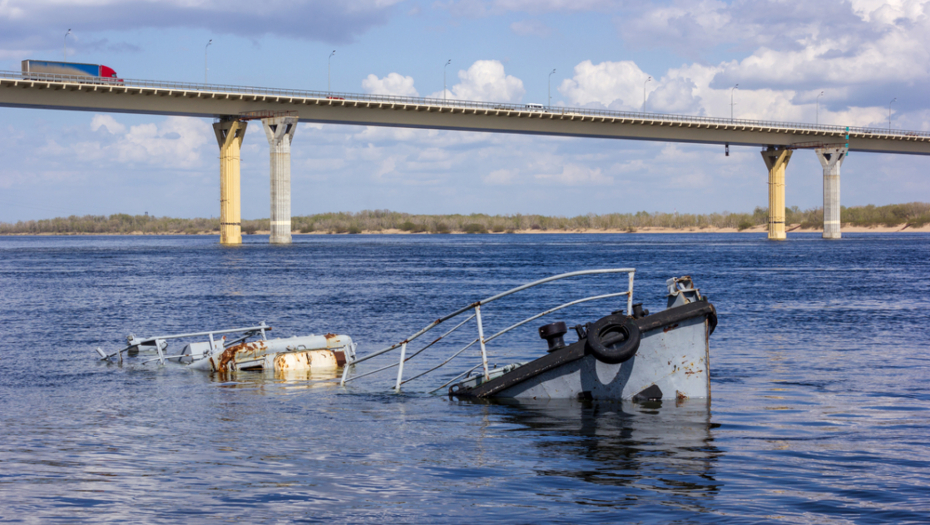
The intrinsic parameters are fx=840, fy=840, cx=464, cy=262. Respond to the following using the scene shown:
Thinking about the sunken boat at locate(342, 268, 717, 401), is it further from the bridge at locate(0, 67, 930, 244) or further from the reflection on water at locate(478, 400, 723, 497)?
the bridge at locate(0, 67, 930, 244)

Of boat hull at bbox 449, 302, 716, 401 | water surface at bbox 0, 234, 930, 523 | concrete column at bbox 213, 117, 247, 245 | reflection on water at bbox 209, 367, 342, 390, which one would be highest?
concrete column at bbox 213, 117, 247, 245

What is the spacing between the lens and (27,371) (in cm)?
1967

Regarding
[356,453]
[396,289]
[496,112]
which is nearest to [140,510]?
[356,453]

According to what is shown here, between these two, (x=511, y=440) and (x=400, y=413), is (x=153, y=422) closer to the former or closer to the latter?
(x=400, y=413)

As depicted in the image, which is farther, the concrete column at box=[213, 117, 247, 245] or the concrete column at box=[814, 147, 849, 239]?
the concrete column at box=[814, 147, 849, 239]

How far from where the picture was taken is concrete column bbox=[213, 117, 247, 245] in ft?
322

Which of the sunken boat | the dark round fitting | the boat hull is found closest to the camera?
the sunken boat

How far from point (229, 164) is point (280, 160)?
625 cm

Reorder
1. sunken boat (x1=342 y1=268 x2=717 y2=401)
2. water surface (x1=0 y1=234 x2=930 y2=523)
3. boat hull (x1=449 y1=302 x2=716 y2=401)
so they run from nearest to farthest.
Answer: water surface (x1=0 y1=234 x2=930 y2=523) → sunken boat (x1=342 y1=268 x2=717 y2=401) → boat hull (x1=449 y1=302 x2=716 y2=401)

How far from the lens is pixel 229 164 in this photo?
3925 inches

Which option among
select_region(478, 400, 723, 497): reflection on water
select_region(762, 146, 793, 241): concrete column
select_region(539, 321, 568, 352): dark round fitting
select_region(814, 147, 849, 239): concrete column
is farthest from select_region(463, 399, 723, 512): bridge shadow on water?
select_region(814, 147, 849, 239): concrete column

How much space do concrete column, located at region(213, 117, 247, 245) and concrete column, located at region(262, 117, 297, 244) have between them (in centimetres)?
382

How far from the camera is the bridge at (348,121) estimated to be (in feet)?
269

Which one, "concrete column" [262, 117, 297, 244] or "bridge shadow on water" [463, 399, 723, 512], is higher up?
"concrete column" [262, 117, 297, 244]
